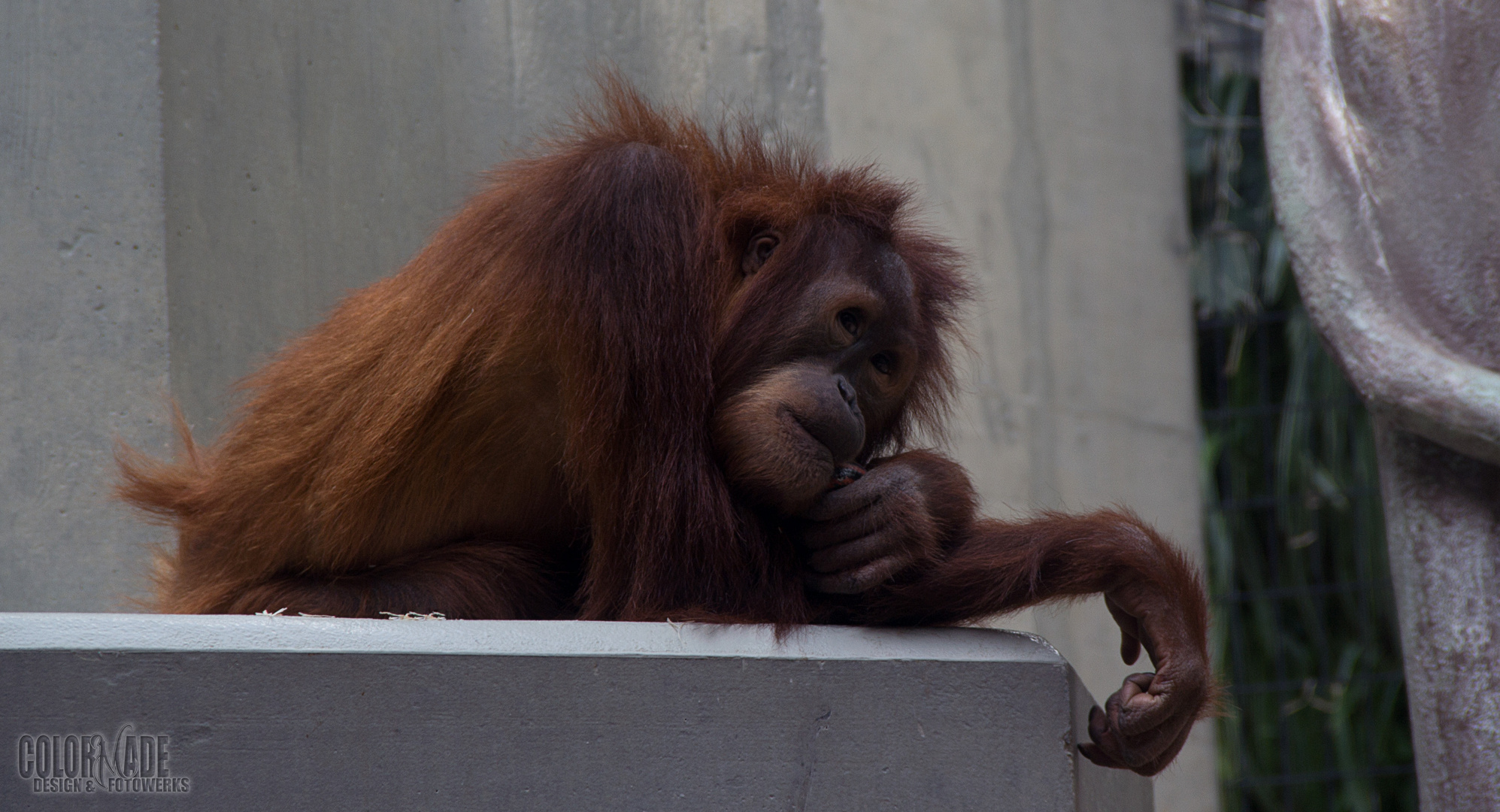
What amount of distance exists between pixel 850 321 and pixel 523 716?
0.69m

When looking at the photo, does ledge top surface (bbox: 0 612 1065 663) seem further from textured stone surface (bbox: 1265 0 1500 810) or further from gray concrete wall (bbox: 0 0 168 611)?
textured stone surface (bbox: 1265 0 1500 810)

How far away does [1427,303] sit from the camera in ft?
9.25

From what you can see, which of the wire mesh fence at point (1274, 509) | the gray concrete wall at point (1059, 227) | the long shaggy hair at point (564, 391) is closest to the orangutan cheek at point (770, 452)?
the long shaggy hair at point (564, 391)

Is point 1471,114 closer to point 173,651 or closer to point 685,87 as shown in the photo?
point 685,87

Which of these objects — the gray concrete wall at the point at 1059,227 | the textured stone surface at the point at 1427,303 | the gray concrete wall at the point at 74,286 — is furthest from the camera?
the gray concrete wall at the point at 1059,227

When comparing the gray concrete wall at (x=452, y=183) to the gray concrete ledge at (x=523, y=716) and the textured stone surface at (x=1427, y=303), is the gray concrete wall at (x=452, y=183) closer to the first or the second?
the gray concrete ledge at (x=523, y=716)

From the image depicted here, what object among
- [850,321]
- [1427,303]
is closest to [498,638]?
[850,321]

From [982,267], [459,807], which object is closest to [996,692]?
[459,807]

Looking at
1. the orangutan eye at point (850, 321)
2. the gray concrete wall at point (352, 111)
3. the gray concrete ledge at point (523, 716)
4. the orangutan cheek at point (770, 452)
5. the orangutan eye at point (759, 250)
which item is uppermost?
the gray concrete wall at point (352, 111)

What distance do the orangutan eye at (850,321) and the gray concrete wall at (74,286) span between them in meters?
1.19

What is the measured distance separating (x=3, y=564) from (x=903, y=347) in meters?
1.49

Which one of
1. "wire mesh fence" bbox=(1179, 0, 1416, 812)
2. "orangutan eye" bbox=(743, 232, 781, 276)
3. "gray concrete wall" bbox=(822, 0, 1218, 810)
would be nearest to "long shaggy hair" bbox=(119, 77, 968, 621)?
"orangutan eye" bbox=(743, 232, 781, 276)

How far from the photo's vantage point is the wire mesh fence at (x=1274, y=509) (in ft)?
16.2

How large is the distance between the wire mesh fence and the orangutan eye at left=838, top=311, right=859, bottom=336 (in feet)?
11.4
